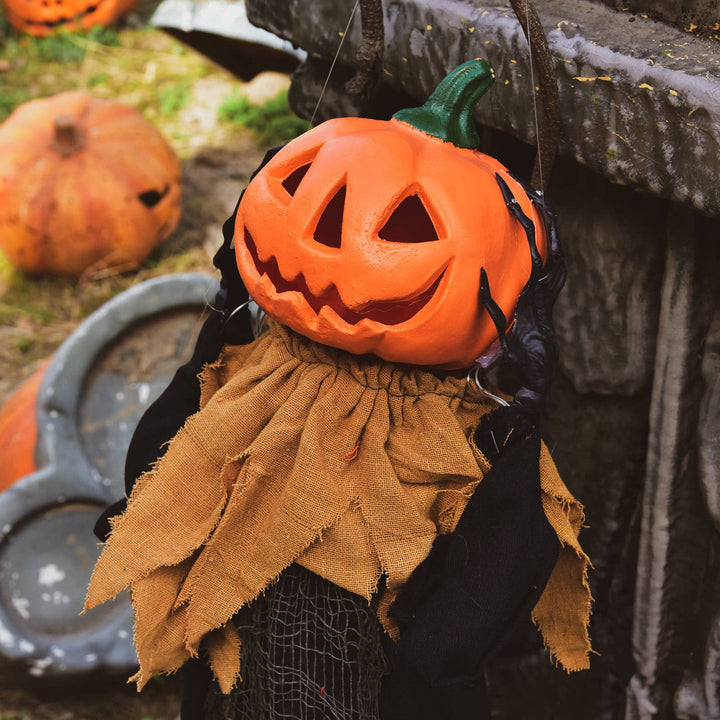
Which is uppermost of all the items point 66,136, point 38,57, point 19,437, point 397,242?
point 397,242

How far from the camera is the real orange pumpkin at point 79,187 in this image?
3.60 metres

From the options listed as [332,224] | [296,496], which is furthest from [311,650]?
[332,224]

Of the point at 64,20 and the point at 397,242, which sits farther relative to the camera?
the point at 64,20

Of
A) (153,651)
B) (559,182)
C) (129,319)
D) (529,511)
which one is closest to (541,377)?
(529,511)

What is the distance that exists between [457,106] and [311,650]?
0.84 meters

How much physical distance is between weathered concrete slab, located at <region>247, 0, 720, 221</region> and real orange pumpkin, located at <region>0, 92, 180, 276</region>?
92.1 inches

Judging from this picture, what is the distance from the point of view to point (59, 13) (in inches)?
222

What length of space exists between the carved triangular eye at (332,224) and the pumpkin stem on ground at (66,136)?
102 inches

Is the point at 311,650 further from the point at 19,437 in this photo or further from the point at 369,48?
the point at 19,437

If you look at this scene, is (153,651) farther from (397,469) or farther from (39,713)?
(39,713)

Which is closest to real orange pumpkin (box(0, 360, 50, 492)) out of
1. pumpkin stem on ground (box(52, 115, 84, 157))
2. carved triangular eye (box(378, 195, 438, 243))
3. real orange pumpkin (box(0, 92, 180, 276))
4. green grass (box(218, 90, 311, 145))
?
real orange pumpkin (box(0, 92, 180, 276))

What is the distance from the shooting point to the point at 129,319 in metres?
2.50

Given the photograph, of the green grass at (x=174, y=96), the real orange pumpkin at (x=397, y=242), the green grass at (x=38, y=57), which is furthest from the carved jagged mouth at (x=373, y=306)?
the green grass at (x=38, y=57)

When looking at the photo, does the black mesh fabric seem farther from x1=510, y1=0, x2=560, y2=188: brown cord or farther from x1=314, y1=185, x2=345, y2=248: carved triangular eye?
x1=510, y1=0, x2=560, y2=188: brown cord
